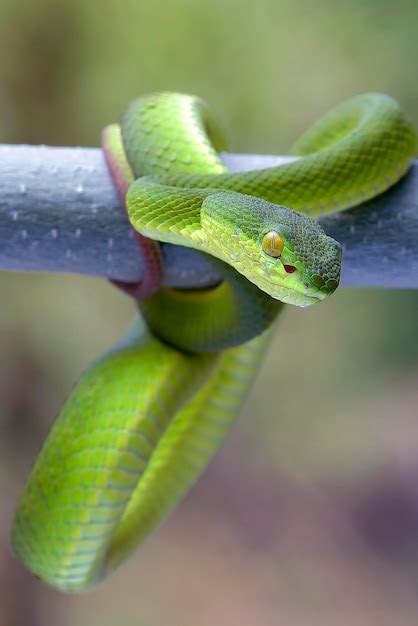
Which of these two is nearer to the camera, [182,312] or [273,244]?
[273,244]

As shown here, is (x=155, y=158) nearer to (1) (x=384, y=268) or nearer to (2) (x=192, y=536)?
(1) (x=384, y=268)

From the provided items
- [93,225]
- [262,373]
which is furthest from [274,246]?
[262,373]

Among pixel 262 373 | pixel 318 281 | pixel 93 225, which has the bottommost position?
pixel 262 373

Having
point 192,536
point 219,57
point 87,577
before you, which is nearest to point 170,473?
point 87,577

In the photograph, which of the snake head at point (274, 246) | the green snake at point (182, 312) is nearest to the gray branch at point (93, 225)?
the green snake at point (182, 312)

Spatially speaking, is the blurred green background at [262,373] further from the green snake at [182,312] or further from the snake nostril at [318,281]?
the snake nostril at [318,281]

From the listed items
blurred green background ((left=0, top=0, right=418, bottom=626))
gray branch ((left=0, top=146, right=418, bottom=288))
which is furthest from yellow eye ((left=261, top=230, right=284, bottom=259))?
blurred green background ((left=0, top=0, right=418, bottom=626))

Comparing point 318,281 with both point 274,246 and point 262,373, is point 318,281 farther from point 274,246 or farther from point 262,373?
point 262,373
